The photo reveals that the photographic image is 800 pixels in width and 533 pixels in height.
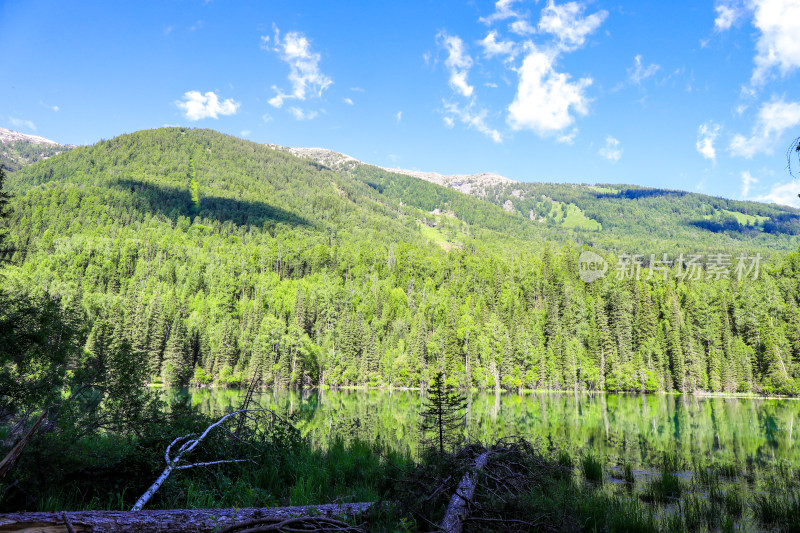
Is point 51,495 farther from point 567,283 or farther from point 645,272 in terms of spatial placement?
point 645,272

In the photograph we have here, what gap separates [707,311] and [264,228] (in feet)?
540

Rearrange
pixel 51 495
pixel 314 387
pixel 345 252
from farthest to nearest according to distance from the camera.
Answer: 1. pixel 345 252
2. pixel 314 387
3. pixel 51 495

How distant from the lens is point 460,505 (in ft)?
19.7

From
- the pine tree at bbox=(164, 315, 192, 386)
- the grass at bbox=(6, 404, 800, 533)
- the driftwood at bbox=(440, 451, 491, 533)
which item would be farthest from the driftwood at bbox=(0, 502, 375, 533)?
the pine tree at bbox=(164, 315, 192, 386)

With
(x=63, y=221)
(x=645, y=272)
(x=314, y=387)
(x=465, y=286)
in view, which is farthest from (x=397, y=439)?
(x=63, y=221)

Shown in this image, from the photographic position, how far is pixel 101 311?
3676 inches

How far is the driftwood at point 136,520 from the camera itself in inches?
148

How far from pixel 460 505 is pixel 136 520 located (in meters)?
4.18

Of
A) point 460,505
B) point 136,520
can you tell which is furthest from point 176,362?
point 460,505

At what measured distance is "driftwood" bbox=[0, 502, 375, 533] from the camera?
3771mm

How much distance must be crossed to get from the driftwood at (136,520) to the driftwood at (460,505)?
142cm

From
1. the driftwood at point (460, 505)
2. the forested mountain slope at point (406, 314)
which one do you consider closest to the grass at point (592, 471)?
the driftwood at point (460, 505)

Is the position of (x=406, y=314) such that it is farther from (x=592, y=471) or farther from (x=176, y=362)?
(x=592, y=471)

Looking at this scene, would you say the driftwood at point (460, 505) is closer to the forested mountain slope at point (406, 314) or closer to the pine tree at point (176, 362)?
the forested mountain slope at point (406, 314)
